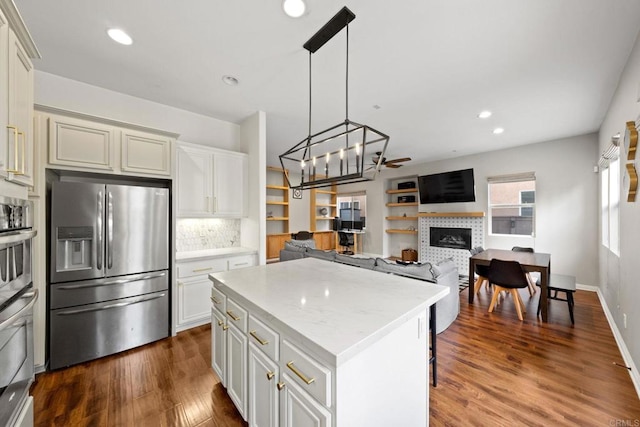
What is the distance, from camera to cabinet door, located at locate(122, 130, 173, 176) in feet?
8.61

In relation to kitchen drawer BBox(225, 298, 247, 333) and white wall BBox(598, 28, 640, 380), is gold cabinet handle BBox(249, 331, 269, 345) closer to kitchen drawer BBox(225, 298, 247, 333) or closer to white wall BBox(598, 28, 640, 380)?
kitchen drawer BBox(225, 298, 247, 333)

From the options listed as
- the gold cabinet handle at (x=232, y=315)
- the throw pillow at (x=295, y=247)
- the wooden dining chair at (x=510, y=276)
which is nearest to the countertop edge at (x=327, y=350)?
the gold cabinet handle at (x=232, y=315)

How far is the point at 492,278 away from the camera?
3.44 meters

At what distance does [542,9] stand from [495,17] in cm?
28

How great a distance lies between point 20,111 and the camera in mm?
1381

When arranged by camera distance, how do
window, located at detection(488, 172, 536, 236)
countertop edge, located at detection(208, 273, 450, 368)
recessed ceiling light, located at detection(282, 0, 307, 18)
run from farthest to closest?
1. window, located at detection(488, 172, 536, 236)
2. recessed ceiling light, located at detection(282, 0, 307, 18)
3. countertop edge, located at detection(208, 273, 450, 368)

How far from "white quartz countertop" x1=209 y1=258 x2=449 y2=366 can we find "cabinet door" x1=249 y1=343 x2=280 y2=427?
0.25 meters

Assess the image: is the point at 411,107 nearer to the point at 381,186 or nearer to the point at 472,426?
the point at 472,426

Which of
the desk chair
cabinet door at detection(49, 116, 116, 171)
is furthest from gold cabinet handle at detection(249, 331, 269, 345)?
the desk chair

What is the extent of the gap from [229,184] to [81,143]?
1.55m

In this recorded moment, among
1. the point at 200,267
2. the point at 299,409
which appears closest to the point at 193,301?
the point at 200,267

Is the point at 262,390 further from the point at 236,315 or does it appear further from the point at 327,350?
the point at 327,350

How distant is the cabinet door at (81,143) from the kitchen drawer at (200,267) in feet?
4.23

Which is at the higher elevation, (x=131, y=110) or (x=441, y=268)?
(x=131, y=110)
